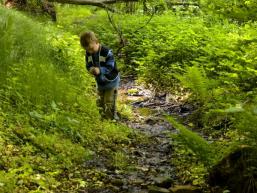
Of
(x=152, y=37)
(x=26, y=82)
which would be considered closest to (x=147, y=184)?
(x=26, y=82)

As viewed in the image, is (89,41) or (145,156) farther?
(89,41)

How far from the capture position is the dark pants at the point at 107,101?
7438mm

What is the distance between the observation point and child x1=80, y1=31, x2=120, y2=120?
272 inches

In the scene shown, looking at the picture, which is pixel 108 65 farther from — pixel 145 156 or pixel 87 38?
pixel 145 156

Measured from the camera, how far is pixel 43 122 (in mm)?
5703

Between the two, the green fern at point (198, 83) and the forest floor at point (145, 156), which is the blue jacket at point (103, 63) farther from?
the green fern at point (198, 83)

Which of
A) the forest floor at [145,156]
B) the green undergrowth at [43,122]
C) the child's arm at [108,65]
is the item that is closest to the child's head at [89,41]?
the child's arm at [108,65]

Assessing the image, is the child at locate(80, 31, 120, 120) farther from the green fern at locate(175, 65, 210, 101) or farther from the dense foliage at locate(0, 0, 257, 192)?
the green fern at locate(175, 65, 210, 101)

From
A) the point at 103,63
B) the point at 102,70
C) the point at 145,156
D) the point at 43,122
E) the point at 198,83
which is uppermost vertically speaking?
the point at 103,63

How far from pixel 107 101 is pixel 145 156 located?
1674 millimetres

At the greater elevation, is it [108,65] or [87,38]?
[87,38]

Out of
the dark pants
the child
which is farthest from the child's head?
the dark pants

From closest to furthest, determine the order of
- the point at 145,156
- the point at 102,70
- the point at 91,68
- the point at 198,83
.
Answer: the point at 145,156
the point at 91,68
the point at 102,70
the point at 198,83

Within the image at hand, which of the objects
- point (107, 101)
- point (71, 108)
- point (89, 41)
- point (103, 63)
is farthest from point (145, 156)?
point (89, 41)
